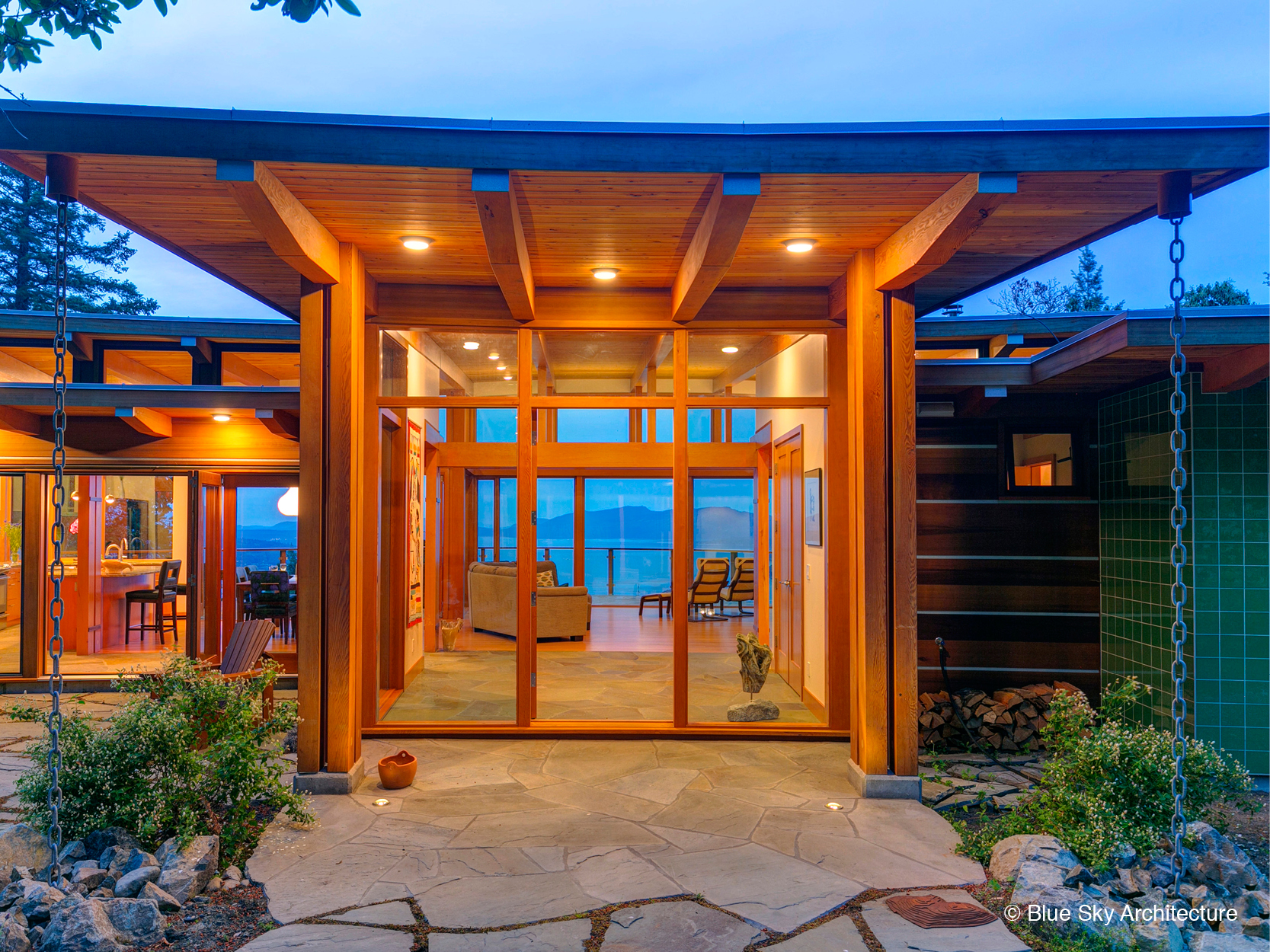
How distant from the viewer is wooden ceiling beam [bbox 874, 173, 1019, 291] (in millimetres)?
3703

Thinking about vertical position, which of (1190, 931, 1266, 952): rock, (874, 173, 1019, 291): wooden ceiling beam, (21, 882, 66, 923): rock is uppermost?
(874, 173, 1019, 291): wooden ceiling beam

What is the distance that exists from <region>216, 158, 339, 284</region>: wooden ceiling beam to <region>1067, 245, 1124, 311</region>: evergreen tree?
3318cm

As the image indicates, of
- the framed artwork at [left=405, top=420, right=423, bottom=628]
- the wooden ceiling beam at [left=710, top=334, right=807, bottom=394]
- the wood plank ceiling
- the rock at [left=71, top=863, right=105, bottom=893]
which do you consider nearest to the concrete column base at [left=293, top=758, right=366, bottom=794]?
the rock at [left=71, top=863, right=105, bottom=893]

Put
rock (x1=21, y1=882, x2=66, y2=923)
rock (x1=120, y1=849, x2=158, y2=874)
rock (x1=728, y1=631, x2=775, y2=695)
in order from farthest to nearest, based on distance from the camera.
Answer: rock (x1=728, y1=631, x2=775, y2=695) < rock (x1=120, y1=849, x2=158, y2=874) < rock (x1=21, y1=882, x2=66, y2=923)

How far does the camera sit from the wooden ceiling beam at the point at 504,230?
3725 millimetres

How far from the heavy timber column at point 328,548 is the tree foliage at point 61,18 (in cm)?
166

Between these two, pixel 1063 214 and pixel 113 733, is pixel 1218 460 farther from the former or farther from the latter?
pixel 113 733

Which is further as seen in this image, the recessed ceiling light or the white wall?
the white wall

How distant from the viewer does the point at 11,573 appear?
1025 cm

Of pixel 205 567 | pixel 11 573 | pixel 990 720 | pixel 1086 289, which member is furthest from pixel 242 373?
pixel 1086 289

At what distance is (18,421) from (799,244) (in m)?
6.85

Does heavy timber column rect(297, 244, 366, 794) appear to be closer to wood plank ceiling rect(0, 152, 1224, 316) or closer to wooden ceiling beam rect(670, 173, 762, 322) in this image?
wood plank ceiling rect(0, 152, 1224, 316)

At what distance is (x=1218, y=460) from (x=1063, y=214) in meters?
2.09

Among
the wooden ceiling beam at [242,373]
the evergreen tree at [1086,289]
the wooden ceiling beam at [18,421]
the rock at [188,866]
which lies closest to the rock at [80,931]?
the rock at [188,866]
